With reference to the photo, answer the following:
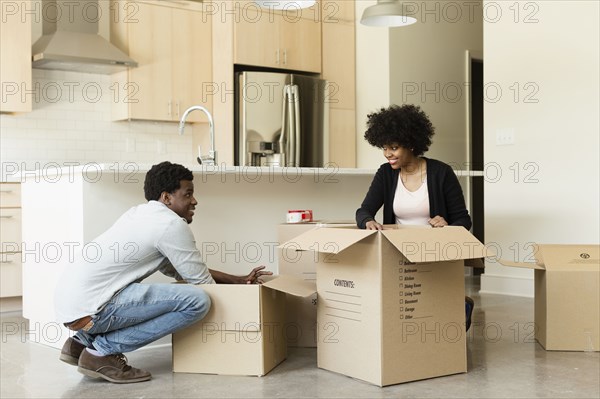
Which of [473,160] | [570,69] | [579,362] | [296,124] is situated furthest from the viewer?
[473,160]

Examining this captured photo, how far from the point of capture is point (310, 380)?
3.06m

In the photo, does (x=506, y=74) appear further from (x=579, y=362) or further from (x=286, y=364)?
(x=286, y=364)

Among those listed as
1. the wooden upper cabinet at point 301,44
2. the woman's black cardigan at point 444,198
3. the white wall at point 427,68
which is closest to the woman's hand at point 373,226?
the woman's black cardigan at point 444,198

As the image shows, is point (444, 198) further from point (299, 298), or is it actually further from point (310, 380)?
point (310, 380)

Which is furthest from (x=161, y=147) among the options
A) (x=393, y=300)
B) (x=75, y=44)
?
(x=393, y=300)

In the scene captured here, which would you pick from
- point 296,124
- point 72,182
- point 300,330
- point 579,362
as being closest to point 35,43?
point 296,124

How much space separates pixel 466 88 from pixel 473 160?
885 millimetres

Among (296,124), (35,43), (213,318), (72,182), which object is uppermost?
(35,43)

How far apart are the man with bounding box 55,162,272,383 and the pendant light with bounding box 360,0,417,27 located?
93.8 inches

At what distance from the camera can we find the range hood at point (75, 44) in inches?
227

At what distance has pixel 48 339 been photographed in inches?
149

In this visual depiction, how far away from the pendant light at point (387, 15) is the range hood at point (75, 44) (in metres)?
2.01

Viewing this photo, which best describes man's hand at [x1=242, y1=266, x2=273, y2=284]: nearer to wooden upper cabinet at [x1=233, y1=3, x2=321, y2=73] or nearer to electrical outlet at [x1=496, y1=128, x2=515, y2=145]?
electrical outlet at [x1=496, y1=128, x2=515, y2=145]

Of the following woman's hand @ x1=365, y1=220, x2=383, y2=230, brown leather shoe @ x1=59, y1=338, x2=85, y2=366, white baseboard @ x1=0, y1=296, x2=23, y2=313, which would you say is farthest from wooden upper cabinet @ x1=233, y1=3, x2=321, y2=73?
brown leather shoe @ x1=59, y1=338, x2=85, y2=366
